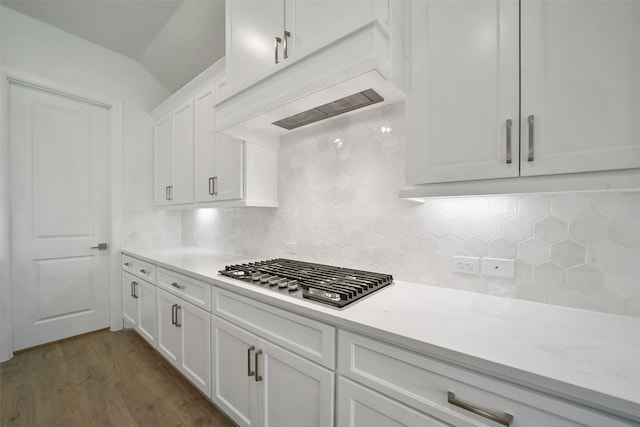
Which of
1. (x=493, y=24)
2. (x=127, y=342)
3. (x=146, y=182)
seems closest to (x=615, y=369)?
(x=493, y=24)

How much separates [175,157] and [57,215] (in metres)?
1.24

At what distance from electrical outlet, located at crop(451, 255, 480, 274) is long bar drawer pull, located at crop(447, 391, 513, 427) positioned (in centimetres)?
65

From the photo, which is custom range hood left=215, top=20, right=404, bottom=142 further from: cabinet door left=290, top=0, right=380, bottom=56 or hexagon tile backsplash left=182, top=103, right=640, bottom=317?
hexagon tile backsplash left=182, top=103, right=640, bottom=317

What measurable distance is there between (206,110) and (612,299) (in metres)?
2.69

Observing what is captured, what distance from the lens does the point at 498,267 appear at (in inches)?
46.1

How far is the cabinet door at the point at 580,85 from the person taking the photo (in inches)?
29.0

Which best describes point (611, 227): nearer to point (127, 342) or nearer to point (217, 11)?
point (217, 11)

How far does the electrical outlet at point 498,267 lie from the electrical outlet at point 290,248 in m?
1.21

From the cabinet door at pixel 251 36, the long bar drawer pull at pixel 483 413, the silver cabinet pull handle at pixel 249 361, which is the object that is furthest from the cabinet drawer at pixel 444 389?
the cabinet door at pixel 251 36

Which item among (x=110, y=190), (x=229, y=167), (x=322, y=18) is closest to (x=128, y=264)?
(x=110, y=190)

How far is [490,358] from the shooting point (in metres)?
0.67

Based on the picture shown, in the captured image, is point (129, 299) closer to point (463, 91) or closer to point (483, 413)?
point (483, 413)

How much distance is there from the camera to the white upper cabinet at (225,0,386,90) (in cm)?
115

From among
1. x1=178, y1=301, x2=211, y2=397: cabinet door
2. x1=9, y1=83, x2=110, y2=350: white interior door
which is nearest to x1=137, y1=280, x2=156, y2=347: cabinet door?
x1=178, y1=301, x2=211, y2=397: cabinet door
